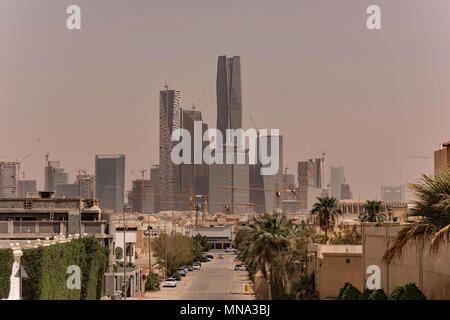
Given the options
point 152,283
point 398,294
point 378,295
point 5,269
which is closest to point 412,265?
point 378,295

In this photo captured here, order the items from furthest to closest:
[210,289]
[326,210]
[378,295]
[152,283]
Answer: [326,210], [152,283], [210,289], [378,295]

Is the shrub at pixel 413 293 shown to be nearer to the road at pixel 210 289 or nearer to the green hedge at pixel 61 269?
the green hedge at pixel 61 269

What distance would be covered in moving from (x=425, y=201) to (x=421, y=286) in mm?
11608

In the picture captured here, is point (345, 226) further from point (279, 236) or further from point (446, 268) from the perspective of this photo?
point (446, 268)

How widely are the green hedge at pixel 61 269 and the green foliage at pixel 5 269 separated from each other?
5.16 feet

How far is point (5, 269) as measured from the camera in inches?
1663

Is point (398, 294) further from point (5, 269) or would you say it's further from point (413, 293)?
point (5, 269)

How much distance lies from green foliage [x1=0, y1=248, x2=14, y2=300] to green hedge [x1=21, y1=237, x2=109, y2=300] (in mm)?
1571

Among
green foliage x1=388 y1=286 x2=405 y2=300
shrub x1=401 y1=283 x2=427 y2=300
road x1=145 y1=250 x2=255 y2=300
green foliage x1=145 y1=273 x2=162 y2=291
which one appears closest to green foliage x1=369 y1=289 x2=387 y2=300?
green foliage x1=388 y1=286 x2=405 y2=300

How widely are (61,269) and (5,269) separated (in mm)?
9935

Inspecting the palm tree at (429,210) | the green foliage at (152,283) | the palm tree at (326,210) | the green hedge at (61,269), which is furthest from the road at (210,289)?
the palm tree at (429,210)
